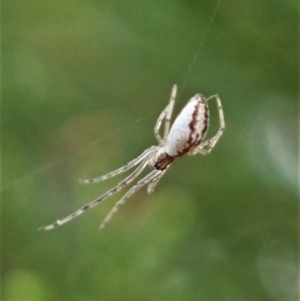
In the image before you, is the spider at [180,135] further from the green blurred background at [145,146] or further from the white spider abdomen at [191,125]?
the green blurred background at [145,146]

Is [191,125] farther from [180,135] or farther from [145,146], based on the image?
[145,146]

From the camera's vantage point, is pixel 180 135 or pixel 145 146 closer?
pixel 180 135

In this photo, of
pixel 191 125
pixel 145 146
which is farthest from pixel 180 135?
pixel 145 146

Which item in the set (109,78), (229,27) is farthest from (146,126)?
(229,27)

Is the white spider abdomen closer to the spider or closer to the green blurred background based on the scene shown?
the spider

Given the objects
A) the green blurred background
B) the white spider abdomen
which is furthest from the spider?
the green blurred background

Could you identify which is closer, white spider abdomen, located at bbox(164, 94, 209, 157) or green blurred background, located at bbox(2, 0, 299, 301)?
white spider abdomen, located at bbox(164, 94, 209, 157)

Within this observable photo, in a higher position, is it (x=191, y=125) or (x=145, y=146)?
(x=145, y=146)
